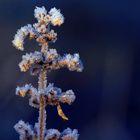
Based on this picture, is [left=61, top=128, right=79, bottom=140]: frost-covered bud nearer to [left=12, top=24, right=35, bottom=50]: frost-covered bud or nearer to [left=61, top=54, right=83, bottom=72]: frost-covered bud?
[left=61, top=54, right=83, bottom=72]: frost-covered bud

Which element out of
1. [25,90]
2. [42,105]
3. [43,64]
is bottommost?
[42,105]

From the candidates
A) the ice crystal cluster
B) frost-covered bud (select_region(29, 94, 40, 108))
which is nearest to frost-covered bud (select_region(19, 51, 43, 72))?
the ice crystal cluster

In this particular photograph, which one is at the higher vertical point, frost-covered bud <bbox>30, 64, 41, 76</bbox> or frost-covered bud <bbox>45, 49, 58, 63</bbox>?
frost-covered bud <bbox>45, 49, 58, 63</bbox>

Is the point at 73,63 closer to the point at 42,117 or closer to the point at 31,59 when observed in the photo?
the point at 31,59

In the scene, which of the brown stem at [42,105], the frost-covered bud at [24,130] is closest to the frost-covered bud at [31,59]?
the brown stem at [42,105]

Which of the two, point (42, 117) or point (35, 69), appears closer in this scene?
point (42, 117)

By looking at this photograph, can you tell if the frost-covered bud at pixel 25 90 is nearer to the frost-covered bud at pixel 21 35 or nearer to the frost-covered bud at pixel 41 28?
the frost-covered bud at pixel 21 35

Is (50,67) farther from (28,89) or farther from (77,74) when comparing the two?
(77,74)

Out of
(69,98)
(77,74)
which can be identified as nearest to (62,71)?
(77,74)

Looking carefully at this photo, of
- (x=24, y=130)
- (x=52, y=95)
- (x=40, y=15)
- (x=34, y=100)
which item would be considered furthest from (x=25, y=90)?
(x=40, y=15)
